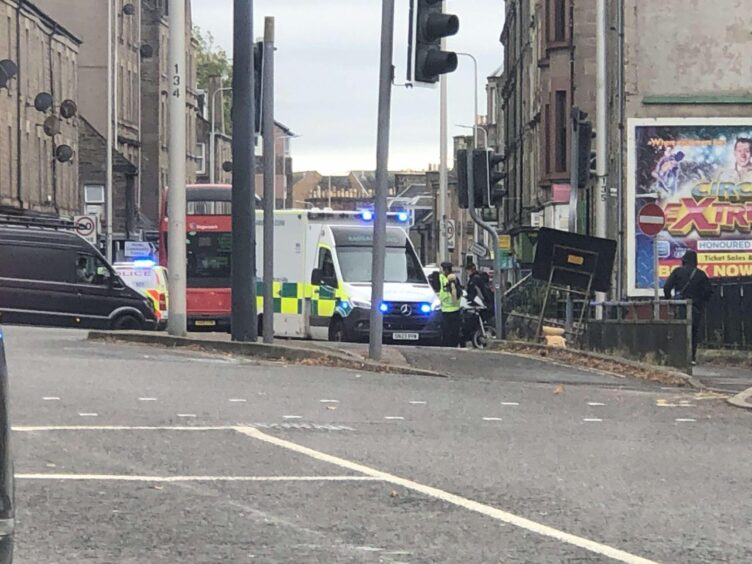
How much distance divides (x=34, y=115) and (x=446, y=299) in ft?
98.4

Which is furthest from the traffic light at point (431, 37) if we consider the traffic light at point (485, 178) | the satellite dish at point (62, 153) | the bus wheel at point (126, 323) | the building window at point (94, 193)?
the building window at point (94, 193)

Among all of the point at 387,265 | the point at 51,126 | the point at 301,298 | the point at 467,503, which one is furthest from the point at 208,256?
the point at 467,503

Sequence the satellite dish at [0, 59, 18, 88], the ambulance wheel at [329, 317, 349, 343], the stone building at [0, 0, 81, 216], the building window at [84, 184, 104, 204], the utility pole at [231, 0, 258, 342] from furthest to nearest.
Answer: the building window at [84, 184, 104, 204] → the stone building at [0, 0, 81, 216] → the satellite dish at [0, 59, 18, 88] → the ambulance wheel at [329, 317, 349, 343] → the utility pole at [231, 0, 258, 342]

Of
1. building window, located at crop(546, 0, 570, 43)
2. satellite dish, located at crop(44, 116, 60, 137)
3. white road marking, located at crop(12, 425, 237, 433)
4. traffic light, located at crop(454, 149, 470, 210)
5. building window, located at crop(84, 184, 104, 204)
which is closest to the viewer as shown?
white road marking, located at crop(12, 425, 237, 433)

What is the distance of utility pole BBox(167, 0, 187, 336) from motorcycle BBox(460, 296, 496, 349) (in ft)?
37.6

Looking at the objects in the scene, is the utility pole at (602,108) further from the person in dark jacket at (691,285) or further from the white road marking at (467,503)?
the white road marking at (467,503)

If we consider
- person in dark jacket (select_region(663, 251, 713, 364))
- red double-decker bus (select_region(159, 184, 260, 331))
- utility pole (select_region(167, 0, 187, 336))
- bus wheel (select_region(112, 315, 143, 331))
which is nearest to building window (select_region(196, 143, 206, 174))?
red double-decker bus (select_region(159, 184, 260, 331))

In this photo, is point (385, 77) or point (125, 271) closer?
point (385, 77)

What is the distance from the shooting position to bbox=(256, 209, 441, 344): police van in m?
28.9

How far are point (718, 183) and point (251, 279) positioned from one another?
16419 millimetres

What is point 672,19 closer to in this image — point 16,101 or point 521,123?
point 16,101

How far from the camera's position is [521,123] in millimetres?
68125

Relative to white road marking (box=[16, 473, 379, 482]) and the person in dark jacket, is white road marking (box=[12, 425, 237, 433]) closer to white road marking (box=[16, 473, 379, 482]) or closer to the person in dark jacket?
white road marking (box=[16, 473, 379, 482])

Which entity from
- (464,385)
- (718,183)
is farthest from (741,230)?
(464,385)
